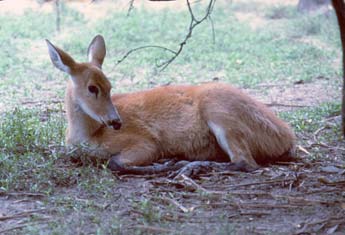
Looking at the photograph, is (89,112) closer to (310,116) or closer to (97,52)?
(97,52)

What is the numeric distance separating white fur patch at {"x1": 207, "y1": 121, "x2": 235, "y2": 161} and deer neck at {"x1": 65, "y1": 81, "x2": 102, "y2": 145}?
1132 mm

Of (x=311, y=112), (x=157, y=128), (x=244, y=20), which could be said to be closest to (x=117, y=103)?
(x=157, y=128)

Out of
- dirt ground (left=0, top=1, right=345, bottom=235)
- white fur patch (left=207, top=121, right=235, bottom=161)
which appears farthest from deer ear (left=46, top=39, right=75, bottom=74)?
white fur patch (left=207, top=121, right=235, bottom=161)

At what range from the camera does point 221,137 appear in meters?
7.27

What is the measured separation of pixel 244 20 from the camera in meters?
16.2

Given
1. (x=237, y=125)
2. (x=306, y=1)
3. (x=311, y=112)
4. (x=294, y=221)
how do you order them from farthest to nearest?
(x=306, y=1) < (x=311, y=112) < (x=237, y=125) < (x=294, y=221)

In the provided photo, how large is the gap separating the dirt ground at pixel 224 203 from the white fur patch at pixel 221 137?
0.38 meters

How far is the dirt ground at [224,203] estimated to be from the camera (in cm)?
520

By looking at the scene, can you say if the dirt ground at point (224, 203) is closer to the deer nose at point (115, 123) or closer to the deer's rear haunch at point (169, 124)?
the deer's rear haunch at point (169, 124)

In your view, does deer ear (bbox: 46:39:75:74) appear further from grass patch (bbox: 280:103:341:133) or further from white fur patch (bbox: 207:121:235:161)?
grass patch (bbox: 280:103:341:133)

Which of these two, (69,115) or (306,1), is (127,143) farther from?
(306,1)

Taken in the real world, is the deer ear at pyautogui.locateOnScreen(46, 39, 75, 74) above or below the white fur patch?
above

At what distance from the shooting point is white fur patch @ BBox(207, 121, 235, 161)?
23.7ft

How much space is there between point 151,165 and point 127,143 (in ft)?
1.06
